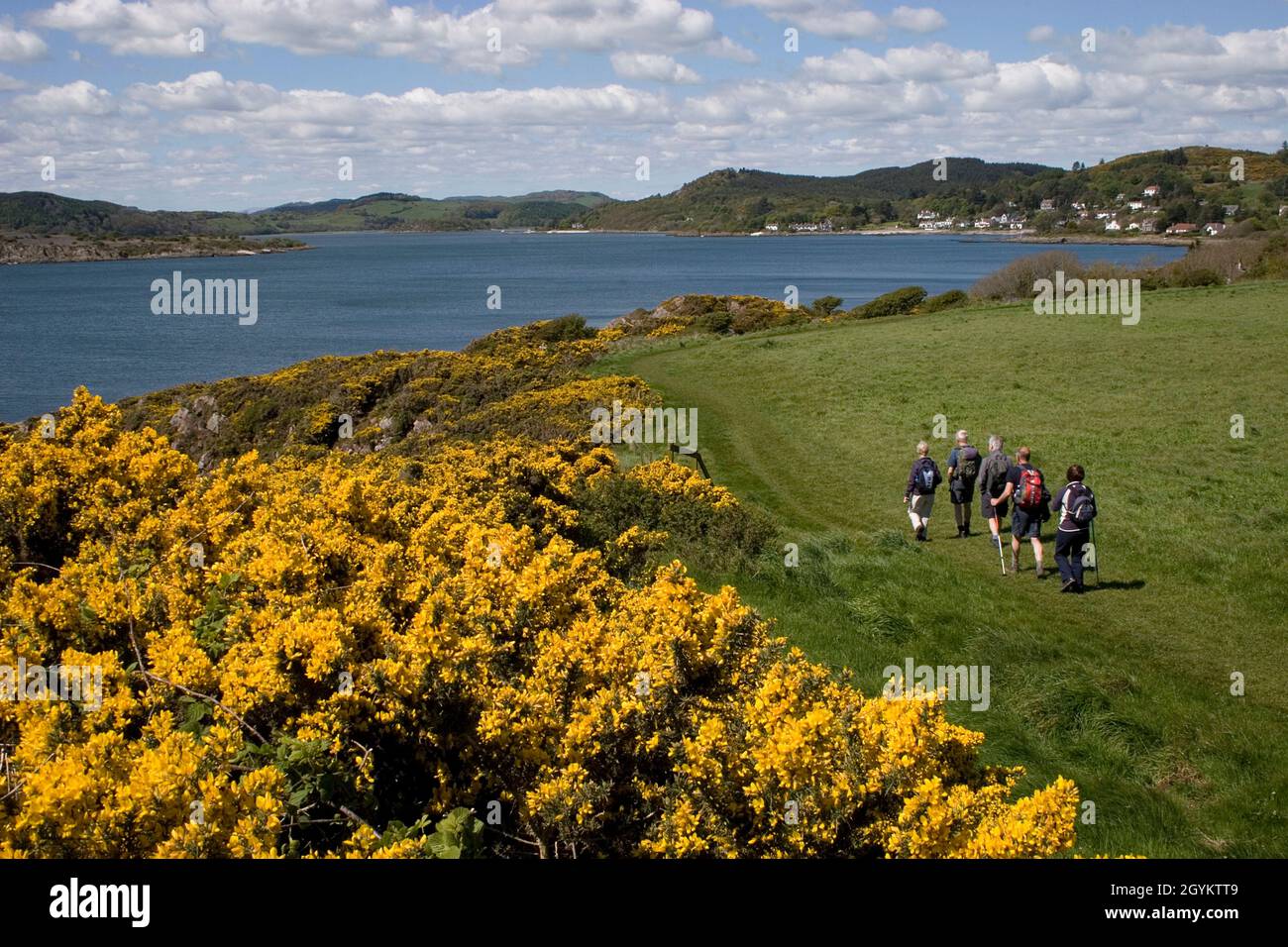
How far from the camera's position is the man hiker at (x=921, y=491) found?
53.3ft

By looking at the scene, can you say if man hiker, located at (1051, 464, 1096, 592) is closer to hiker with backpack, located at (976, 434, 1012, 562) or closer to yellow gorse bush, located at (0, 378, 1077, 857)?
hiker with backpack, located at (976, 434, 1012, 562)

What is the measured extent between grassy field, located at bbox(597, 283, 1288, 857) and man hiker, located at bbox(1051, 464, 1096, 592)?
1.13 ft

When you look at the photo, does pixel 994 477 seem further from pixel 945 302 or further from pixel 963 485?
pixel 945 302

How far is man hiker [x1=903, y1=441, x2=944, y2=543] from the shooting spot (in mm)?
16234

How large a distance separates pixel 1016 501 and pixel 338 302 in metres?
112

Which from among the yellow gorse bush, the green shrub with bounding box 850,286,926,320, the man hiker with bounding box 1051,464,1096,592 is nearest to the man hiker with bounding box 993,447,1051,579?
the man hiker with bounding box 1051,464,1096,592

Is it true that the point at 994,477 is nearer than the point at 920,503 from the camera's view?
Yes

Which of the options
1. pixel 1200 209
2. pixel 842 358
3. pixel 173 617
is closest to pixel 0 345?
pixel 842 358

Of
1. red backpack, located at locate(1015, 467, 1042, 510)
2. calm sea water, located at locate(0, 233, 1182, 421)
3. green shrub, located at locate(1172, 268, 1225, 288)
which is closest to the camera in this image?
red backpack, located at locate(1015, 467, 1042, 510)

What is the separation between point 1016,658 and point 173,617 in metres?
8.66

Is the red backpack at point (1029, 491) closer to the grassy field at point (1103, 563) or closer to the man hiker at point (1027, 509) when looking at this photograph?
the man hiker at point (1027, 509)

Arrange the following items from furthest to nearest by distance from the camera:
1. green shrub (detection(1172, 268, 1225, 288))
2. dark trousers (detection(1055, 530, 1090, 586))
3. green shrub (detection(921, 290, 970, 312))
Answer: green shrub (detection(921, 290, 970, 312))
green shrub (detection(1172, 268, 1225, 288))
dark trousers (detection(1055, 530, 1090, 586))

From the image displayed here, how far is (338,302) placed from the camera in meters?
116

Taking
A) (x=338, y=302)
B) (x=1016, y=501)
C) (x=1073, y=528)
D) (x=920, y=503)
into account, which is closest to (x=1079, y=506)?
(x=1073, y=528)
